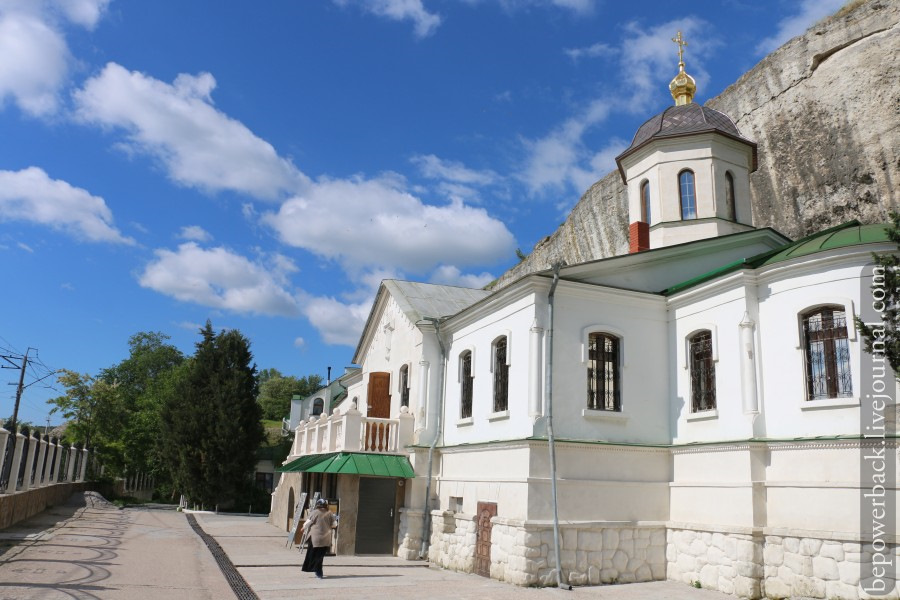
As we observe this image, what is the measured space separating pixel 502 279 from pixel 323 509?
40.3 m

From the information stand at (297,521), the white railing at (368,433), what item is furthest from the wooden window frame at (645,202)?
the information stand at (297,521)

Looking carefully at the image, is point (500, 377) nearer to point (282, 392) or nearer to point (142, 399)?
point (142, 399)

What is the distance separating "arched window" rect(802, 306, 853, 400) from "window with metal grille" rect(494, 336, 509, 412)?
18.8 ft

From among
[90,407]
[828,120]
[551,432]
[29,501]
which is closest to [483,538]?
[551,432]

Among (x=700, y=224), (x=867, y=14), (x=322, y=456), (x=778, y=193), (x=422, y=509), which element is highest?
(x=867, y=14)

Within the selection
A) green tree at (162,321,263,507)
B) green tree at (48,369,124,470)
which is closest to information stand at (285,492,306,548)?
green tree at (162,321,263,507)

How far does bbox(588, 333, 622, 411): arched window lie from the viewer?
1394cm

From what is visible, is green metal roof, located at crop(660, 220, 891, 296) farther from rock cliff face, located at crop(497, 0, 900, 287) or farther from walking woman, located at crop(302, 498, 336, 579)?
rock cliff face, located at crop(497, 0, 900, 287)

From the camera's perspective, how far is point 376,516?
16.9 meters

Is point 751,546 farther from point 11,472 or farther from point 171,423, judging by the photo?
point 171,423

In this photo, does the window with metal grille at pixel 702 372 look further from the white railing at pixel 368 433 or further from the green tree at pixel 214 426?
the green tree at pixel 214 426

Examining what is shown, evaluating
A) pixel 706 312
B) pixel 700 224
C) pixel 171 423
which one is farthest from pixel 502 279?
pixel 706 312

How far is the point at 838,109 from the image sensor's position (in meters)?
23.5

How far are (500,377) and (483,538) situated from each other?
11.2 ft
